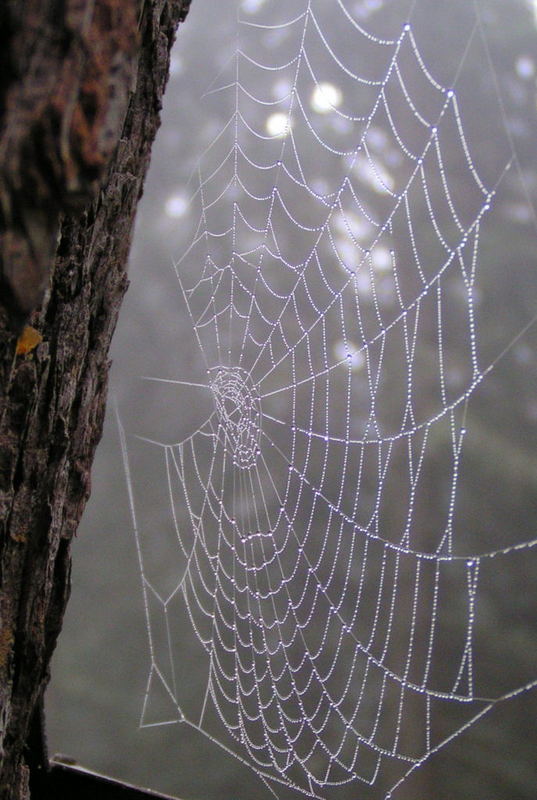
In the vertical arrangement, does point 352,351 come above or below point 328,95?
below

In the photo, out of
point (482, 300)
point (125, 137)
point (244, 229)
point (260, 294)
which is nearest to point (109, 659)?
point (260, 294)

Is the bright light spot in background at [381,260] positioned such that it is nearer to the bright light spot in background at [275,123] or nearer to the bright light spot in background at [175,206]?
the bright light spot in background at [275,123]

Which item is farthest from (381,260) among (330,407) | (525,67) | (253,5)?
(253,5)

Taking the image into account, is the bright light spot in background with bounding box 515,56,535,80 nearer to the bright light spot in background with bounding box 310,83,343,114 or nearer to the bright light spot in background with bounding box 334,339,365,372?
the bright light spot in background with bounding box 310,83,343,114

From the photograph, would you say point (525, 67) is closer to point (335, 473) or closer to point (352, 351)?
point (352, 351)

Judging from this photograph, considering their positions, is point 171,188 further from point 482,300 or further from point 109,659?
point 109,659

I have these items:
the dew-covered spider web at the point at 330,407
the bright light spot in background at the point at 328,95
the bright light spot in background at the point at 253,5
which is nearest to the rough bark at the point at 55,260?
the dew-covered spider web at the point at 330,407

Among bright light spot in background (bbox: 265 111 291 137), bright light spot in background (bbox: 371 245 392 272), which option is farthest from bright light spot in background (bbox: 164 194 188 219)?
bright light spot in background (bbox: 371 245 392 272)
